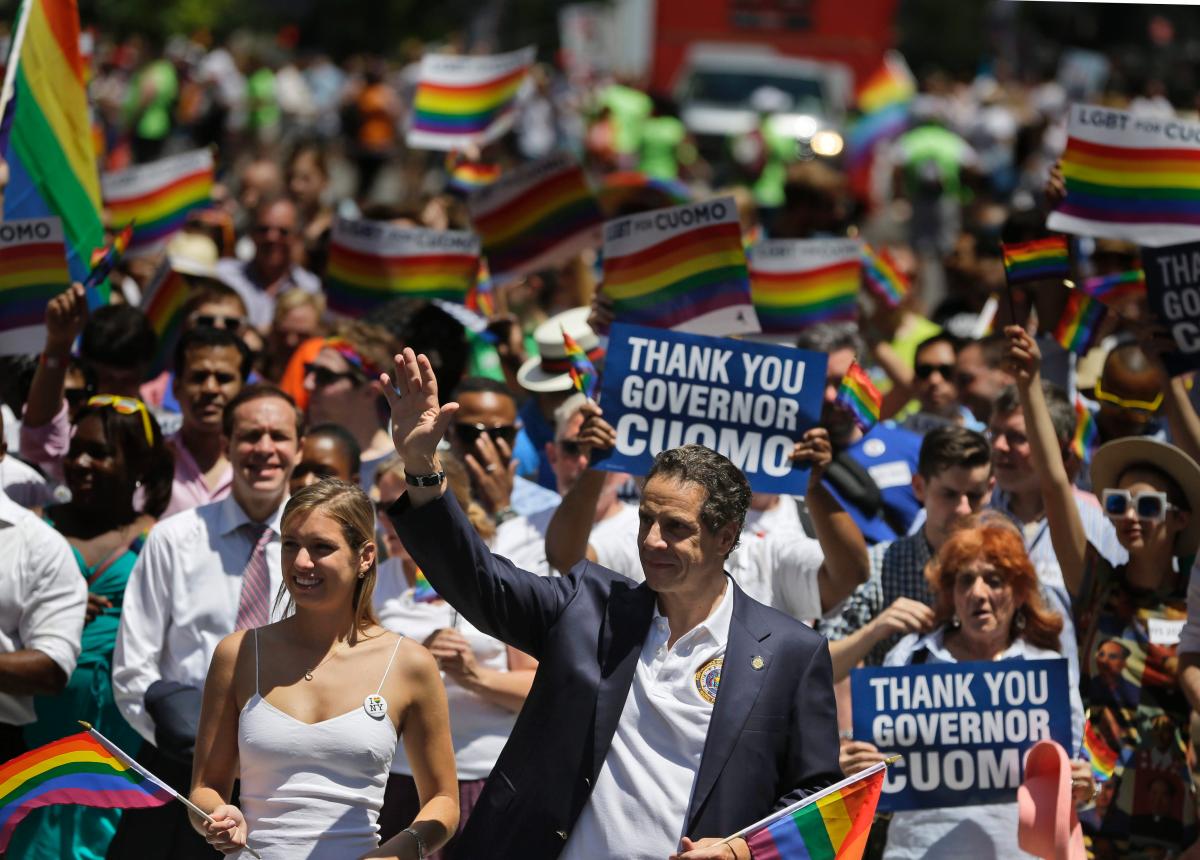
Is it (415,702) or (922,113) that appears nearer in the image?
(415,702)

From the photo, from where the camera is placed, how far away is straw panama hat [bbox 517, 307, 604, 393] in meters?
8.20

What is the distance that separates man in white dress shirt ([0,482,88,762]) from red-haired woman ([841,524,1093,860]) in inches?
97.9

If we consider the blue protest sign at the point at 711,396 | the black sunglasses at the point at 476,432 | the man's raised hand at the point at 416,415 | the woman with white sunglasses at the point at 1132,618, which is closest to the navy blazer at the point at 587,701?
the man's raised hand at the point at 416,415

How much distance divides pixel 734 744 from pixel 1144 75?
26933 millimetres

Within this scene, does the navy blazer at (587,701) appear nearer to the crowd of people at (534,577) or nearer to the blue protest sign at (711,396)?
the crowd of people at (534,577)

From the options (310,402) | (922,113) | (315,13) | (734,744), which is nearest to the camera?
(734,744)

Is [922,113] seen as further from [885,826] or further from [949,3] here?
[885,826]

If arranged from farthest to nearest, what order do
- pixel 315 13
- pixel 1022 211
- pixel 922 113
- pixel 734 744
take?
pixel 315 13
pixel 922 113
pixel 1022 211
pixel 734 744

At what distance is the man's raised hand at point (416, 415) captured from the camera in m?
4.81

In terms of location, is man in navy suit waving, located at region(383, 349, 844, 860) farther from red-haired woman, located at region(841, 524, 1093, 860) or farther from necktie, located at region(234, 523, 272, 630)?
necktie, located at region(234, 523, 272, 630)

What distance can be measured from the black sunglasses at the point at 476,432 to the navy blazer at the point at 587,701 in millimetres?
2276

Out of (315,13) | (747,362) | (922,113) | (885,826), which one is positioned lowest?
(885,826)

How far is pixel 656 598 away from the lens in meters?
5.08

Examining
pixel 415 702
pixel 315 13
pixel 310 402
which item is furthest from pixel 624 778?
pixel 315 13
